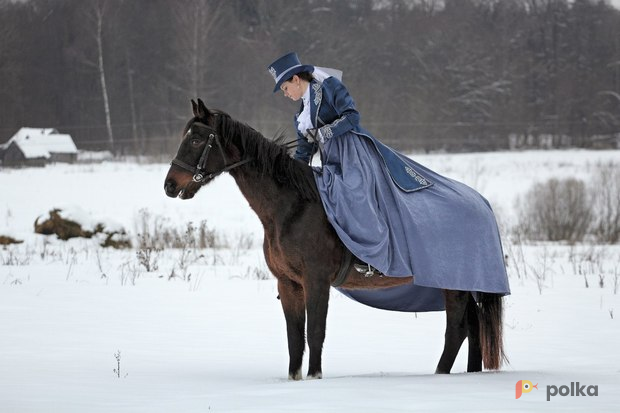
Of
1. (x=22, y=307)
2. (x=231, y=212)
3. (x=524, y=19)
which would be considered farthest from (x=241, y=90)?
(x=22, y=307)

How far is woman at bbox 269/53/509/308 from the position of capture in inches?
208

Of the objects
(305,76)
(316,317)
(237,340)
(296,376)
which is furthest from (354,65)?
(316,317)

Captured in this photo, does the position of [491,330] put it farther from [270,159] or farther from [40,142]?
[40,142]

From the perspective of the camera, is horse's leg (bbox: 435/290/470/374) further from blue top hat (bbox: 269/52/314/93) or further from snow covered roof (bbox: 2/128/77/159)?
snow covered roof (bbox: 2/128/77/159)

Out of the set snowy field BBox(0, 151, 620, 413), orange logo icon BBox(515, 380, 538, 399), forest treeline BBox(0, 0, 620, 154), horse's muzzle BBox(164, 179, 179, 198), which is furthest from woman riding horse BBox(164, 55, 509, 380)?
forest treeline BBox(0, 0, 620, 154)

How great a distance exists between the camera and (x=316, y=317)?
17.1ft

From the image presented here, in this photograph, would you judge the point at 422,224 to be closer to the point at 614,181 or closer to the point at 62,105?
the point at 614,181

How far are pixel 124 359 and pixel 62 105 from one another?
2909 cm

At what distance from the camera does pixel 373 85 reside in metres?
39.6

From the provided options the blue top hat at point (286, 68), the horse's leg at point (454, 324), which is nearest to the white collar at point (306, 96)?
the blue top hat at point (286, 68)

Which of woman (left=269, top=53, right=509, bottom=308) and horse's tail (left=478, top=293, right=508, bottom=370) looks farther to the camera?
horse's tail (left=478, top=293, right=508, bottom=370)

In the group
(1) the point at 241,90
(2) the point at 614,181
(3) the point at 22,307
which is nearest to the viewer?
(3) the point at 22,307

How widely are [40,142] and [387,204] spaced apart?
2374 centimetres

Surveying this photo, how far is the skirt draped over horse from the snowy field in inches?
25.5
